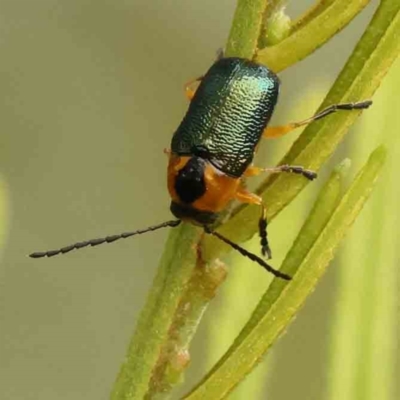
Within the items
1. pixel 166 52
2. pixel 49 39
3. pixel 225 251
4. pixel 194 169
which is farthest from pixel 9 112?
pixel 225 251

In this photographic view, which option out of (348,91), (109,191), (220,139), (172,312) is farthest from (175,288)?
(109,191)

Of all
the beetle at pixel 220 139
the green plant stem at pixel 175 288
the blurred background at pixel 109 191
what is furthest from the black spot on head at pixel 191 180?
the blurred background at pixel 109 191

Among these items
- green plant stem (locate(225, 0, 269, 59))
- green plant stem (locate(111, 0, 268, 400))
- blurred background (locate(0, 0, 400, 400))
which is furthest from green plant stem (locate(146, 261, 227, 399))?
blurred background (locate(0, 0, 400, 400))

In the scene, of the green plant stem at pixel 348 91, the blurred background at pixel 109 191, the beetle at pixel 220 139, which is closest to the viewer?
the green plant stem at pixel 348 91

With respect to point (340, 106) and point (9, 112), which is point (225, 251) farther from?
point (9, 112)

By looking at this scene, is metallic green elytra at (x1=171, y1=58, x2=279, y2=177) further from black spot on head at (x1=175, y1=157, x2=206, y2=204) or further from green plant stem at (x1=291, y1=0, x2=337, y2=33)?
green plant stem at (x1=291, y1=0, x2=337, y2=33)

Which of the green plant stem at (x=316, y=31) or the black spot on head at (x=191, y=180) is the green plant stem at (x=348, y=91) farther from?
the black spot on head at (x=191, y=180)

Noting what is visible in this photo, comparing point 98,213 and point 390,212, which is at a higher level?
point 390,212
